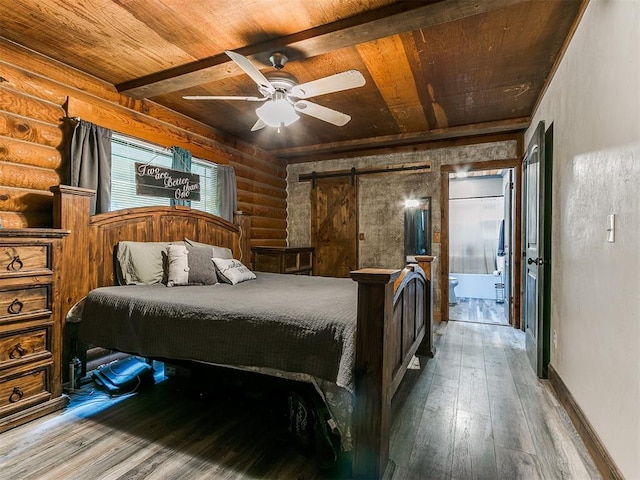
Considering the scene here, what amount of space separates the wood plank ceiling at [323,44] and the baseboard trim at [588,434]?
239cm

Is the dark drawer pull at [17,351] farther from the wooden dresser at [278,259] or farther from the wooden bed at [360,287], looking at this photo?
the wooden dresser at [278,259]

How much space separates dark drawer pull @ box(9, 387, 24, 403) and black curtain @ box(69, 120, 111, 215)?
1.37 meters

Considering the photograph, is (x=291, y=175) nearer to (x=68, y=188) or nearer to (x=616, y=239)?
(x=68, y=188)

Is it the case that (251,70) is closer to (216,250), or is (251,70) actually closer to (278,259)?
(216,250)

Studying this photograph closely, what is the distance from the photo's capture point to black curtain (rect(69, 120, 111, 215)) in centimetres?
272

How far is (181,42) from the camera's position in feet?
7.92

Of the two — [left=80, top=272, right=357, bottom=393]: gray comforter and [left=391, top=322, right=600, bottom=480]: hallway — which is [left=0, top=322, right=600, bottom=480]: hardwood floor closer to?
[left=391, top=322, right=600, bottom=480]: hallway

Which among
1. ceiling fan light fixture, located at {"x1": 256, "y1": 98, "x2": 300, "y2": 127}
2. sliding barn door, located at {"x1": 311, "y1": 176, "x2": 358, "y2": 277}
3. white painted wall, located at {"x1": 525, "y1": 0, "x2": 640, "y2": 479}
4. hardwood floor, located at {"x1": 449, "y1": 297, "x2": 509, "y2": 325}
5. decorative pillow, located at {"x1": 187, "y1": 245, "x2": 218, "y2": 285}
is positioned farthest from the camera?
sliding barn door, located at {"x1": 311, "y1": 176, "x2": 358, "y2": 277}

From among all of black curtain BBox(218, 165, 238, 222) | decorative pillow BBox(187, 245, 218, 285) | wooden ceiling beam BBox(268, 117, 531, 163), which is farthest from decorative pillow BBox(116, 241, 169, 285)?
wooden ceiling beam BBox(268, 117, 531, 163)

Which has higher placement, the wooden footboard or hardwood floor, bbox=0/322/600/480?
the wooden footboard

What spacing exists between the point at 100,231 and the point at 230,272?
113 cm

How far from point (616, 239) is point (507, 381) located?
1.60 metres

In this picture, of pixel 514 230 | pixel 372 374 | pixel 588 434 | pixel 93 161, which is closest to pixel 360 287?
pixel 372 374

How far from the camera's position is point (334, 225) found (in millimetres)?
5434
